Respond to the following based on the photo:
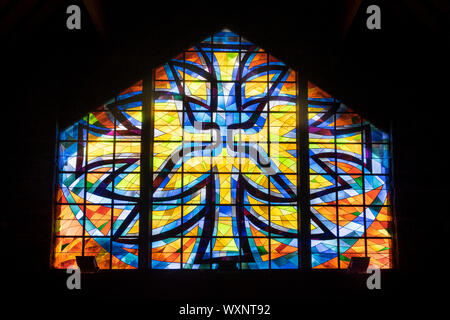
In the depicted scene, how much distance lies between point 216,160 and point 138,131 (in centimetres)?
97

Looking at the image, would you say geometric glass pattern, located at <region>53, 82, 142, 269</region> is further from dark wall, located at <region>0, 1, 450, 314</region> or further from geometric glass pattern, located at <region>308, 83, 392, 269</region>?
geometric glass pattern, located at <region>308, 83, 392, 269</region>

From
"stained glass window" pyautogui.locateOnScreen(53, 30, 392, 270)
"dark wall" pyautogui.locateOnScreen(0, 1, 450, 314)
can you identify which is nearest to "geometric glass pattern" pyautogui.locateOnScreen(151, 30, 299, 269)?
"stained glass window" pyautogui.locateOnScreen(53, 30, 392, 270)

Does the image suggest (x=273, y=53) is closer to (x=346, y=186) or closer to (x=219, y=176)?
(x=219, y=176)

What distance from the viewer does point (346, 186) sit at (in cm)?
514

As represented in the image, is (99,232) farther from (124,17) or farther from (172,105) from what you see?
(124,17)

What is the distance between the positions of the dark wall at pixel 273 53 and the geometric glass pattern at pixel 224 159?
226mm

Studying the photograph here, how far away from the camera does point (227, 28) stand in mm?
5406

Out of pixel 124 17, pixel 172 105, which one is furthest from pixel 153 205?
pixel 124 17

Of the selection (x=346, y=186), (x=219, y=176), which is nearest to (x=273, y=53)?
(x=219, y=176)

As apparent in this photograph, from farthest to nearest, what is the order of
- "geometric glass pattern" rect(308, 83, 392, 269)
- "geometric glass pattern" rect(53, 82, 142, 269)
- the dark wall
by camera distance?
1. "geometric glass pattern" rect(308, 83, 392, 269)
2. "geometric glass pattern" rect(53, 82, 142, 269)
3. the dark wall

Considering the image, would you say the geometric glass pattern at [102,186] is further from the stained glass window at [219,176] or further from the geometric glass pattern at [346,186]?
the geometric glass pattern at [346,186]

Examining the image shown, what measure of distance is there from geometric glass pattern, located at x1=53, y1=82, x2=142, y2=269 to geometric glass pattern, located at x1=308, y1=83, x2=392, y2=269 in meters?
2.06

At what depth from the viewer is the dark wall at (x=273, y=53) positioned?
475cm

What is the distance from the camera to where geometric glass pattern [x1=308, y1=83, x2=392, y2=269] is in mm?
5031
